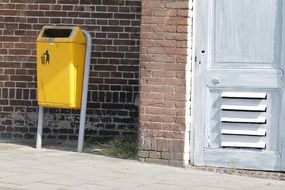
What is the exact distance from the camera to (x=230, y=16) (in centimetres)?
812

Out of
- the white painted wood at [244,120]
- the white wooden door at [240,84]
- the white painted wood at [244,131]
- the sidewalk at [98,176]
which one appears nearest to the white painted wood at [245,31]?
the white wooden door at [240,84]

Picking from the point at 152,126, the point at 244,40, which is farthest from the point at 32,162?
the point at 244,40

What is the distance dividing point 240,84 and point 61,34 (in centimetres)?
260

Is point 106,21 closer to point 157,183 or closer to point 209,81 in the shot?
point 209,81

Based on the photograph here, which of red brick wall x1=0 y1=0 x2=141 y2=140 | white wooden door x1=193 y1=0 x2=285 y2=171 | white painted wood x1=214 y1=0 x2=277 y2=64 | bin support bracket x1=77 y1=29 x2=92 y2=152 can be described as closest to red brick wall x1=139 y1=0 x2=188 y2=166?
white wooden door x1=193 y1=0 x2=285 y2=171

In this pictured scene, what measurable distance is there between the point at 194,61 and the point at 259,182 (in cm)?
164

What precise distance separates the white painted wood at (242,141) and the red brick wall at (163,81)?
1.64ft

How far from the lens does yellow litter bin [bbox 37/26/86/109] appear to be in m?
8.88

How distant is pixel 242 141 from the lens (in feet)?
26.6

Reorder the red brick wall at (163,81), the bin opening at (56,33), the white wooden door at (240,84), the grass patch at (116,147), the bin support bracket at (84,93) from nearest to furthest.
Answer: the white wooden door at (240,84), the red brick wall at (163,81), the grass patch at (116,147), the bin support bracket at (84,93), the bin opening at (56,33)

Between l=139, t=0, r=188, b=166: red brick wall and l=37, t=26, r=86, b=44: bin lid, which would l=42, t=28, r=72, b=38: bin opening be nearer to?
l=37, t=26, r=86, b=44: bin lid

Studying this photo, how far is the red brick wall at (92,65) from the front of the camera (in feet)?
31.4

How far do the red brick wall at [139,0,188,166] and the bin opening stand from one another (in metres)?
1.31

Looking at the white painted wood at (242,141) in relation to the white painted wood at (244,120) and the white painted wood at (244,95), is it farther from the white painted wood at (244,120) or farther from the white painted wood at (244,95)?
the white painted wood at (244,95)
